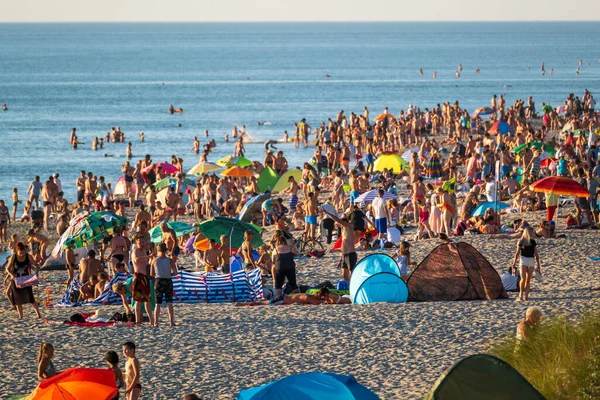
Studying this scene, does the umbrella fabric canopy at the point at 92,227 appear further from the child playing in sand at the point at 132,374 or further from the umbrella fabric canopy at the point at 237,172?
the umbrella fabric canopy at the point at 237,172

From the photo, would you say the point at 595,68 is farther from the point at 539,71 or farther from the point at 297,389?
the point at 297,389

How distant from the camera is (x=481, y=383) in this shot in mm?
7539

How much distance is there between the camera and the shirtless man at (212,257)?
1470 cm

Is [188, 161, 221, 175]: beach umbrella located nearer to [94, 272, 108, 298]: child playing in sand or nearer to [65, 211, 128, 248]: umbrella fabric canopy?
[65, 211, 128, 248]: umbrella fabric canopy

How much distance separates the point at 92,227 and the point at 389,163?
42.3 ft

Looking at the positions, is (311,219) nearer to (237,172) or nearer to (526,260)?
(526,260)

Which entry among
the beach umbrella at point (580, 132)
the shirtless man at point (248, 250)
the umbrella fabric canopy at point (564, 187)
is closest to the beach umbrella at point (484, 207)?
the umbrella fabric canopy at point (564, 187)

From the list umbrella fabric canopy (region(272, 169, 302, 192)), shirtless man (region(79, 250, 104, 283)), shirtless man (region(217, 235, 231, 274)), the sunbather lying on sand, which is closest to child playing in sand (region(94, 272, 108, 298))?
shirtless man (region(79, 250, 104, 283))

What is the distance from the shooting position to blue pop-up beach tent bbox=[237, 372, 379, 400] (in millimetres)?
7402

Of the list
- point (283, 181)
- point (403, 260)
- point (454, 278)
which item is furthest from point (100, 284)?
point (283, 181)

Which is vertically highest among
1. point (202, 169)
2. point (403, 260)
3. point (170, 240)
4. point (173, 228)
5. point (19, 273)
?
point (202, 169)

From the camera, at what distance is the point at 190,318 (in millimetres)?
12234

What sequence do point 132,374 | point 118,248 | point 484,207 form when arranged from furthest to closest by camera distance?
point 484,207 < point 118,248 < point 132,374

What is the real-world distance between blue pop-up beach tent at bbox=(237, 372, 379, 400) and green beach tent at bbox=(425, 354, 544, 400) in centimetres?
59
